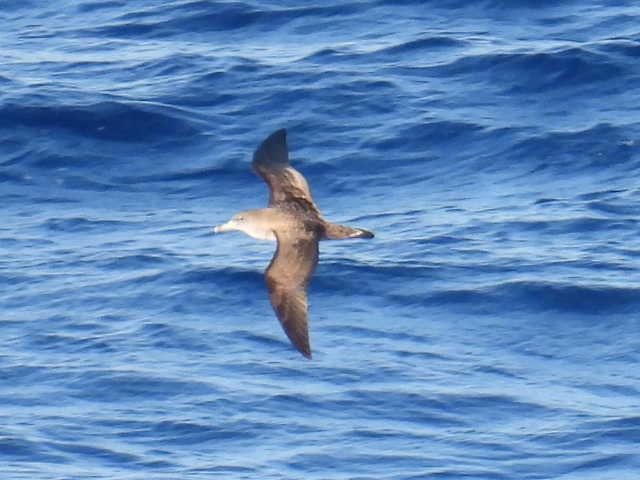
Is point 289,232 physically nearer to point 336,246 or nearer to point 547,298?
point 547,298

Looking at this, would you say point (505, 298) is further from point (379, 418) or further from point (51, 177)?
point (51, 177)

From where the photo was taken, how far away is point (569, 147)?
19.5 meters

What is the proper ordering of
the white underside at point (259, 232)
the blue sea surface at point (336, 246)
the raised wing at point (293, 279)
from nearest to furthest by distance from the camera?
the raised wing at point (293, 279)
the white underside at point (259, 232)
the blue sea surface at point (336, 246)

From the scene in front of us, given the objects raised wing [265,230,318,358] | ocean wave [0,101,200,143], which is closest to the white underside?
raised wing [265,230,318,358]

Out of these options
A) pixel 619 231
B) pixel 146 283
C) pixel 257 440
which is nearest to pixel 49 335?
pixel 146 283

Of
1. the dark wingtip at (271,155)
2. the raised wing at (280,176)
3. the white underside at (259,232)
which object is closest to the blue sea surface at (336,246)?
the white underside at (259,232)

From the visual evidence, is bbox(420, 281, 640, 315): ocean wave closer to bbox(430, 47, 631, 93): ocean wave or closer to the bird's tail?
the bird's tail

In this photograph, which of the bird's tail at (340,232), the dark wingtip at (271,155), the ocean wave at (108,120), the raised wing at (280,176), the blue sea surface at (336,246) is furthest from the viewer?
the ocean wave at (108,120)

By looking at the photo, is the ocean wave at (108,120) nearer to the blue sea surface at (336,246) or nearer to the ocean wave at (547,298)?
the blue sea surface at (336,246)

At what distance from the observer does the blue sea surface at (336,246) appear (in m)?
15.4

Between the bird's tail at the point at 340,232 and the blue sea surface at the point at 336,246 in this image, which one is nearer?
the bird's tail at the point at 340,232

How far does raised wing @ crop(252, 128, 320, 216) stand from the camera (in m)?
13.9

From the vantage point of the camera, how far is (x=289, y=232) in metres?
13.4

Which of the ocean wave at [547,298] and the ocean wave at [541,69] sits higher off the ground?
the ocean wave at [541,69]
